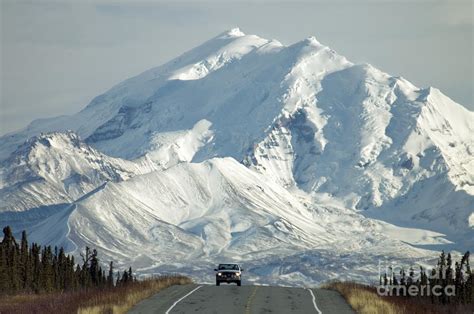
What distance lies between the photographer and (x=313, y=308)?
8019 centimetres

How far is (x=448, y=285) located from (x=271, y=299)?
39590 millimetres

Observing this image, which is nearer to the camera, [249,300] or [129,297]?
[129,297]

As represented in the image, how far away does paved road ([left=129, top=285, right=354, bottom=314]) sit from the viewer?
7744cm

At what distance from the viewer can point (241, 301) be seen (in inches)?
3319

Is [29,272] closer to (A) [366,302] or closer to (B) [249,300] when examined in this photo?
(B) [249,300]

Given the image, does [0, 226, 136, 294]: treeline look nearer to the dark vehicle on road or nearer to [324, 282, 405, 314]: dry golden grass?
the dark vehicle on road

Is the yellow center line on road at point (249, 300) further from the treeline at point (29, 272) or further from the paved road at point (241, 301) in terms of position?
the treeline at point (29, 272)

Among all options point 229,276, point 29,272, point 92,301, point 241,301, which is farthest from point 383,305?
point 29,272

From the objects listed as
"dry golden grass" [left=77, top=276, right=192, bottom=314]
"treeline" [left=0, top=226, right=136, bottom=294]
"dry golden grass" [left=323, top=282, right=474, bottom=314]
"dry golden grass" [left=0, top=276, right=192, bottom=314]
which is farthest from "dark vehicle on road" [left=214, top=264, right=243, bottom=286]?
"dry golden grass" [left=323, top=282, right=474, bottom=314]

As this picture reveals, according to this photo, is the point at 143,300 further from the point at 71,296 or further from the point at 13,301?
the point at 13,301

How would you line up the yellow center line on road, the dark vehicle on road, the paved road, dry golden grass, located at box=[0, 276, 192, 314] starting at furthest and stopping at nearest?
the dark vehicle on road
the paved road
the yellow center line on road
dry golden grass, located at box=[0, 276, 192, 314]

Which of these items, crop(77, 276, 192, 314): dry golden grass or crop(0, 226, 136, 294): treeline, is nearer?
crop(77, 276, 192, 314): dry golden grass

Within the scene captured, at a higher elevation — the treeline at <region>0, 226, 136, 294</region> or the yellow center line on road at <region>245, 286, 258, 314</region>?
the treeline at <region>0, 226, 136, 294</region>

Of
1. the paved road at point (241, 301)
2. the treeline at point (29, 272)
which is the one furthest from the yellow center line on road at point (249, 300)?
the treeline at point (29, 272)
